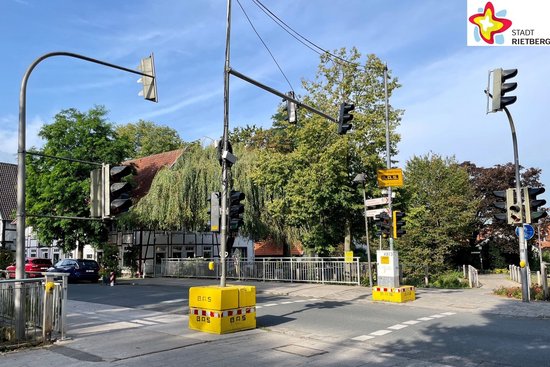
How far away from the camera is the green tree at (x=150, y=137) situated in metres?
59.7

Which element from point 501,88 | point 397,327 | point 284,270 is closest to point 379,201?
point 501,88

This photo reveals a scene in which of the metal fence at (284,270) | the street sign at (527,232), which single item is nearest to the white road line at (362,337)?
the street sign at (527,232)

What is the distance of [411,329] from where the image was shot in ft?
36.8

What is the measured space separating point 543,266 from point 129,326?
13.8 metres

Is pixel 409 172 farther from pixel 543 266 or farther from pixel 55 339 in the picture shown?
pixel 55 339

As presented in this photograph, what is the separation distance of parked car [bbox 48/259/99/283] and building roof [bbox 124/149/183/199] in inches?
273

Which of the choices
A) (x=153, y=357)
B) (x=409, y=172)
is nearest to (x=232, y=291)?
(x=153, y=357)

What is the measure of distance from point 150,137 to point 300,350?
180ft

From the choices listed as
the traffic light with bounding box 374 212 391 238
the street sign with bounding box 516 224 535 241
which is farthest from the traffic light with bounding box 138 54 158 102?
the street sign with bounding box 516 224 535 241

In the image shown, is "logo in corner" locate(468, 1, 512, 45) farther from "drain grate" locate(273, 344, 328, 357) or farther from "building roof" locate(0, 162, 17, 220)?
"building roof" locate(0, 162, 17, 220)

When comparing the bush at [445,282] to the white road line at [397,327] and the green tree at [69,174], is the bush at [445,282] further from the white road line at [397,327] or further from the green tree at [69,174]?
the green tree at [69,174]

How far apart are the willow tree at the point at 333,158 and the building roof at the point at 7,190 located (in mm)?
29184

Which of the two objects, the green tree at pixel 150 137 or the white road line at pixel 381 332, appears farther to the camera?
the green tree at pixel 150 137

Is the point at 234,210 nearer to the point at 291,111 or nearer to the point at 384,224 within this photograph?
the point at 291,111
